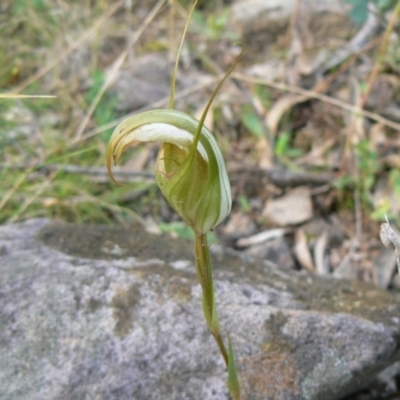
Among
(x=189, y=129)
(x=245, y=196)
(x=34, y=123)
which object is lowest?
(x=245, y=196)

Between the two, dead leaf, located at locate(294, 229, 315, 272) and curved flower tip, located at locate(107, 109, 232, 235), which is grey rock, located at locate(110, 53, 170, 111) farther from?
curved flower tip, located at locate(107, 109, 232, 235)

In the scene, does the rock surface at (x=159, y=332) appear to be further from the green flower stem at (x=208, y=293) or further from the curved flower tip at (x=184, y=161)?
the curved flower tip at (x=184, y=161)

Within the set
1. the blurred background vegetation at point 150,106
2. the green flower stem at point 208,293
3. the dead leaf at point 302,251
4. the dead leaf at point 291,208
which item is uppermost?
the green flower stem at point 208,293

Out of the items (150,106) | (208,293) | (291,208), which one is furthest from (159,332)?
(150,106)

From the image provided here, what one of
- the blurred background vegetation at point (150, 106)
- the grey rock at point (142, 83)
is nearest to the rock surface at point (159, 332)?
the blurred background vegetation at point (150, 106)

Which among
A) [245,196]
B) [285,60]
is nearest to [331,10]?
[285,60]

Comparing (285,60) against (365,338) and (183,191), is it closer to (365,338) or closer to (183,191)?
(365,338)
